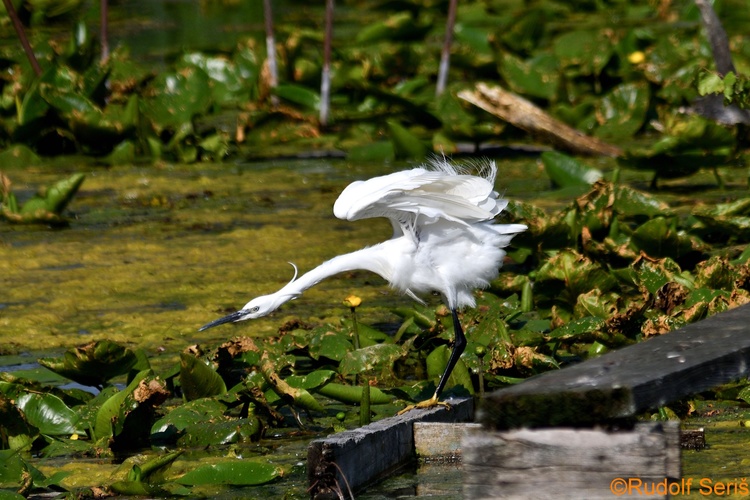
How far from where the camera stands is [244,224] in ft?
22.5

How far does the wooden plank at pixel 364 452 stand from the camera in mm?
3117

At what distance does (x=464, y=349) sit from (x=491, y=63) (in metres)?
6.01

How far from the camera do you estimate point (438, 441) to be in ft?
11.7

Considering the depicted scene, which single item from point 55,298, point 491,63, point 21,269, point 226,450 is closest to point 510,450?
point 226,450

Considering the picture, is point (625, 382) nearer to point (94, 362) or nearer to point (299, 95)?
point (94, 362)

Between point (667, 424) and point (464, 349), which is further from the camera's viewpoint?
point (464, 349)

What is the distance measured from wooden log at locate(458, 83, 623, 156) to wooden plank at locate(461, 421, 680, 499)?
5651 mm

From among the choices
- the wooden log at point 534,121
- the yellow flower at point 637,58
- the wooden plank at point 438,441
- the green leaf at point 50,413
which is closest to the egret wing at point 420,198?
the wooden plank at point 438,441

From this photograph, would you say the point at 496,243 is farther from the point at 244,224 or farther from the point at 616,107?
the point at 616,107

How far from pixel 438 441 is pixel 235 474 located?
0.60 m

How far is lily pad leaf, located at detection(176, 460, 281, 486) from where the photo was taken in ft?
11.1

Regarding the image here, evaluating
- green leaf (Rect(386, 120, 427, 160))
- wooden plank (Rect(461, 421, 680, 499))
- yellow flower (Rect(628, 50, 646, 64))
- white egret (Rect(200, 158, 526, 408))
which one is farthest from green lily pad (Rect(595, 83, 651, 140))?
wooden plank (Rect(461, 421, 680, 499))

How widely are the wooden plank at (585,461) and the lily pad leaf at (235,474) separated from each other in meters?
1.09

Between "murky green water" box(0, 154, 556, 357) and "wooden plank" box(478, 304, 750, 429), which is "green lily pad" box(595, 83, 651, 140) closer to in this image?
"murky green water" box(0, 154, 556, 357)
